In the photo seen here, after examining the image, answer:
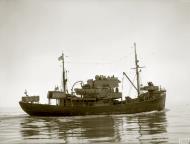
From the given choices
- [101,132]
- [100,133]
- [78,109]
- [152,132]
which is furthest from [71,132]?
[78,109]

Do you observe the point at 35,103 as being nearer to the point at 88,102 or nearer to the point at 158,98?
the point at 88,102

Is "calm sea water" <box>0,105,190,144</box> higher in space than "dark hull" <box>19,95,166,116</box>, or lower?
lower

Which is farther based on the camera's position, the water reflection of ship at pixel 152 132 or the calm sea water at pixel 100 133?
the calm sea water at pixel 100 133

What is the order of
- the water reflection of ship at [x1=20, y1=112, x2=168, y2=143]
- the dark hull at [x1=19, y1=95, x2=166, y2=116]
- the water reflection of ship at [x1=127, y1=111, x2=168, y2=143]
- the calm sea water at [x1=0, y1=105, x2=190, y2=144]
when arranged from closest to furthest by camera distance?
the water reflection of ship at [x1=127, y1=111, x2=168, y2=143] < the calm sea water at [x1=0, y1=105, x2=190, y2=144] < the water reflection of ship at [x1=20, y1=112, x2=168, y2=143] < the dark hull at [x1=19, y1=95, x2=166, y2=116]

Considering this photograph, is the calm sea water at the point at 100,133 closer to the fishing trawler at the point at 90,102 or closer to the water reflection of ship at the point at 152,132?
the water reflection of ship at the point at 152,132

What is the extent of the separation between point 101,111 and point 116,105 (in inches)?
109

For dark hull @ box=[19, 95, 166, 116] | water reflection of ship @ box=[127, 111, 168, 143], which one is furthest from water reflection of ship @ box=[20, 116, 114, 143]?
dark hull @ box=[19, 95, 166, 116]

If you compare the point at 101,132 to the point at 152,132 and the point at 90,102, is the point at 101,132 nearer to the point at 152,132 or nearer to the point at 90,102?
the point at 152,132

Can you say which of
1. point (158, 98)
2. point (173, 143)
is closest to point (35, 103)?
point (158, 98)

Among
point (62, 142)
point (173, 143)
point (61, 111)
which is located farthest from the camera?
point (61, 111)

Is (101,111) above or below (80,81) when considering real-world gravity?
below

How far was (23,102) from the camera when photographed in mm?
54188

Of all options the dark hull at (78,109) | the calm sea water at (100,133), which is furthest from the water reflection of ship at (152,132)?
the dark hull at (78,109)

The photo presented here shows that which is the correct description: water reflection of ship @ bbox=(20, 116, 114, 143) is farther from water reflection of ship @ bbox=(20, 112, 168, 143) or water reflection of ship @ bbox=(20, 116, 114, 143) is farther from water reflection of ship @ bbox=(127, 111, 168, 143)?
water reflection of ship @ bbox=(127, 111, 168, 143)
